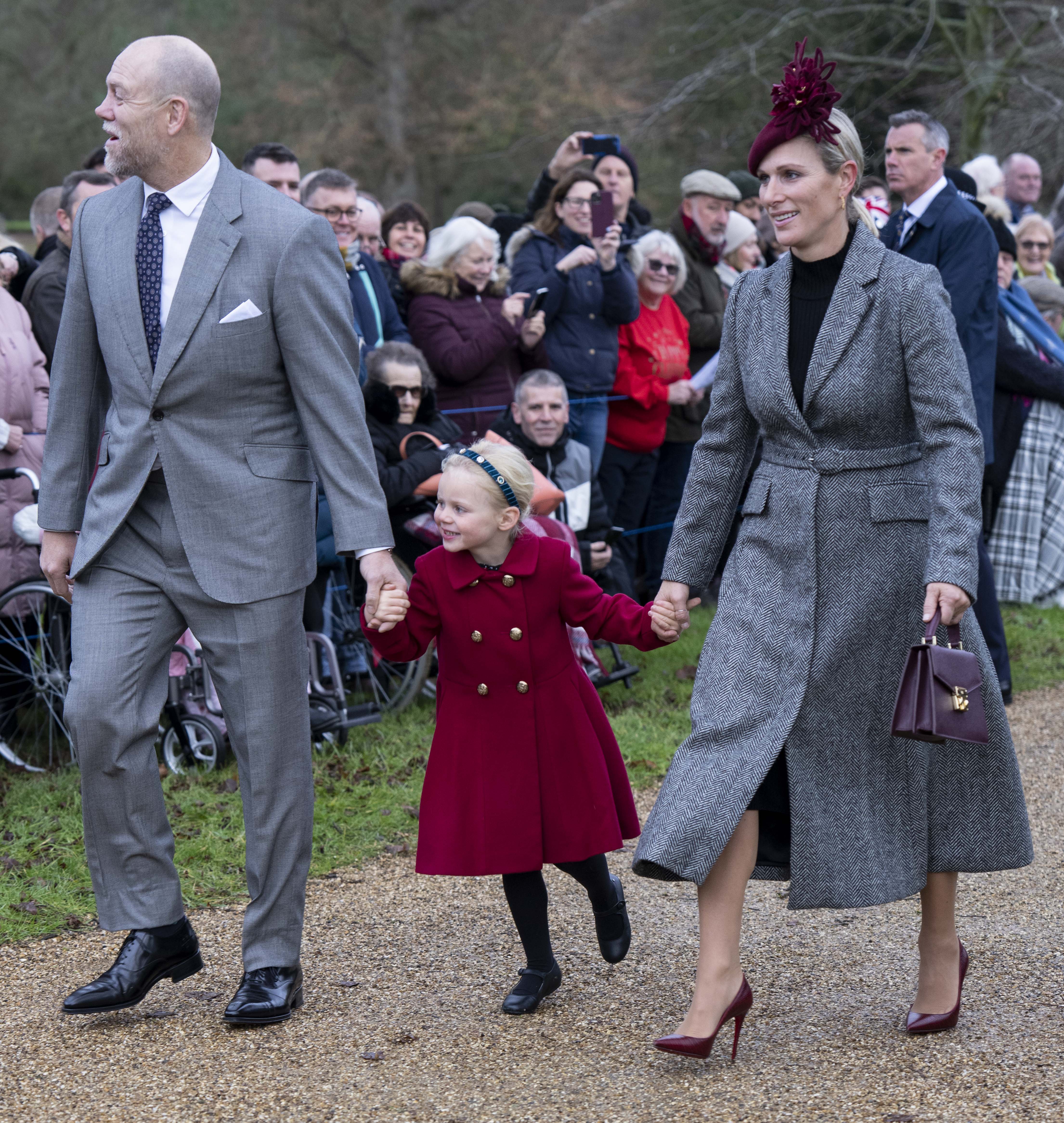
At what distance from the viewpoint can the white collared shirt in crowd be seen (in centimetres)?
346

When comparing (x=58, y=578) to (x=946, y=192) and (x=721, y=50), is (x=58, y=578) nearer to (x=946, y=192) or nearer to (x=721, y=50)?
(x=946, y=192)

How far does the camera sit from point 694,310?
8336 millimetres

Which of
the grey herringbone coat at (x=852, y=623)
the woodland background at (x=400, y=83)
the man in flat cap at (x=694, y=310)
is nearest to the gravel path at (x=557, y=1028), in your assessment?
the grey herringbone coat at (x=852, y=623)

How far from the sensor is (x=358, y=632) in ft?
21.6

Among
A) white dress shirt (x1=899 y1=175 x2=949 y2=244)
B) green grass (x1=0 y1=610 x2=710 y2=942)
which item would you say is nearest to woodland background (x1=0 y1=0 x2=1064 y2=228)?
white dress shirt (x1=899 y1=175 x2=949 y2=244)

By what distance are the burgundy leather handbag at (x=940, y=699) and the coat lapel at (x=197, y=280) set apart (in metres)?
1.69

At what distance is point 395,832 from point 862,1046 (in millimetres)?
2200

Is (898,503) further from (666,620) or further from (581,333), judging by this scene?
(581,333)

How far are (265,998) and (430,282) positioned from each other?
4.27 metres

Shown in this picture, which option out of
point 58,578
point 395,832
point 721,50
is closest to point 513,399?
point 395,832

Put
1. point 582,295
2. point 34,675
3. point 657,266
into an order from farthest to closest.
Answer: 1. point 657,266
2. point 582,295
3. point 34,675

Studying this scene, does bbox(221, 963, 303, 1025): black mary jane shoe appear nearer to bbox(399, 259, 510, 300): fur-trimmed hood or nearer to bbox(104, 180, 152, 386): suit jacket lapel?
bbox(104, 180, 152, 386): suit jacket lapel

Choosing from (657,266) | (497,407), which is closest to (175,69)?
(497,407)

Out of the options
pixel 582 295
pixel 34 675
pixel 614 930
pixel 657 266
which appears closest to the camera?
pixel 614 930
